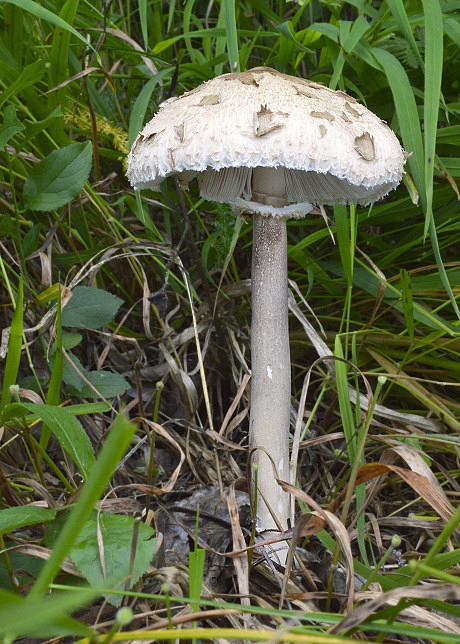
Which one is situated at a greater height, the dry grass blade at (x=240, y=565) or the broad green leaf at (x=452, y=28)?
the broad green leaf at (x=452, y=28)

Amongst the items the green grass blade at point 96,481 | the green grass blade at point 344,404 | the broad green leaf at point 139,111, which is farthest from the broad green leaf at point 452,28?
the green grass blade at point 96,481

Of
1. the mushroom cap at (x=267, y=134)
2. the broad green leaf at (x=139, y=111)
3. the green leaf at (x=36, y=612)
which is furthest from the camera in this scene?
the broad green leaf at (x=139, y=111)

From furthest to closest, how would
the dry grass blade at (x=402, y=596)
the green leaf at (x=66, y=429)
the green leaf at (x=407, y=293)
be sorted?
1. the green leaf at (x=407, y=293)
2. the green leaf at (x=66, y=429)
3. the dry grass blade at (x=402, y=596)

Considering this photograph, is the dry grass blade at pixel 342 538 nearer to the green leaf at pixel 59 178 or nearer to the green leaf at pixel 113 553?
the green leaf at pixel 113 553

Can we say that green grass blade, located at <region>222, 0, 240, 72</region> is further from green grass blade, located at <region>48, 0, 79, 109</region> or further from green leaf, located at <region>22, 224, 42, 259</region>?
green leaf, located at <region>22, 224, 42, 259</region>

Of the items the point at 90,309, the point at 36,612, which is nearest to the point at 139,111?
the point at 90,309

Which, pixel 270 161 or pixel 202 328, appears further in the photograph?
pixel 202 328

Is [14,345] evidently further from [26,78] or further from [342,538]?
[342,538]
